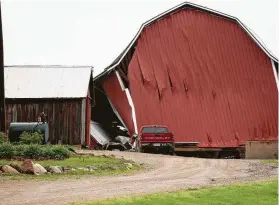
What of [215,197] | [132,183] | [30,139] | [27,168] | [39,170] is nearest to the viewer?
[215,197]

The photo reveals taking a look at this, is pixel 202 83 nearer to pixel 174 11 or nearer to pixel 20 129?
pixel 174 11

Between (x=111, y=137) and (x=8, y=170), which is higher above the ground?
(x=111, y=137)

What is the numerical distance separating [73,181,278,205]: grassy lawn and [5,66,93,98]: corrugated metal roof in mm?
20128

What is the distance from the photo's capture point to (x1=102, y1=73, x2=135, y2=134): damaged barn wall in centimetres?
3262

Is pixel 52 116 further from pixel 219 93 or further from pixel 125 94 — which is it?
pixel 219 93

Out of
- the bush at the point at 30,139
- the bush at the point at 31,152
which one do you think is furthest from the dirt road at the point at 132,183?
the bush at the point at 30,139

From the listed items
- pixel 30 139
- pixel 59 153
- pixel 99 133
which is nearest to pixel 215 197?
pixel 59 153

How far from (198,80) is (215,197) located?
74.2ft

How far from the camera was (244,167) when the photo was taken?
66.9 feet

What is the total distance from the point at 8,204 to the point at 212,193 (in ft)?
14.4

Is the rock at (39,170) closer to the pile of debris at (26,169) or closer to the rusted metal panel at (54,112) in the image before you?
the pile of debris at (26,169)

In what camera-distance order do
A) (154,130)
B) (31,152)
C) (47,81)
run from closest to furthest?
(31,152) < (154,130) < (47,81)

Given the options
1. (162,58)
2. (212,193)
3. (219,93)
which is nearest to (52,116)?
(162,58)

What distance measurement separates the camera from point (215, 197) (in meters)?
11.0
